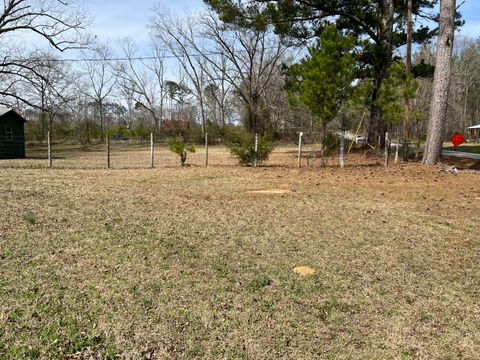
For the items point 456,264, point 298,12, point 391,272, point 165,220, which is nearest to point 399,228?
point 456,264

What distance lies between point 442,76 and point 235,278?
9.57 m

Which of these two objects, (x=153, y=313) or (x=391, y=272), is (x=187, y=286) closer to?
(x=153, y=313)

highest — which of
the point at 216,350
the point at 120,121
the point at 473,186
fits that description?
the point at 120,121

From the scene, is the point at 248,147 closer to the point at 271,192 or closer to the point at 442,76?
the point at 271,192

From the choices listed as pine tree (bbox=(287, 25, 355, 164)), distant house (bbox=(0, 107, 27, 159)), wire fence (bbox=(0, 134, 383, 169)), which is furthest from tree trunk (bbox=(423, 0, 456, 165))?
distant house (bbox=(0, 107, 27, 159))

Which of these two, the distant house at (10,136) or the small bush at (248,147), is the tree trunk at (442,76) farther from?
the distant house at (10,136)

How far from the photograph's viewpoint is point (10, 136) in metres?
19.8

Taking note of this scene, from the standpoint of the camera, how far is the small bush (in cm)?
1300

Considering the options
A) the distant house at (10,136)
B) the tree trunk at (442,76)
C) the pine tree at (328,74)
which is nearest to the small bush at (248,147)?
the pine tree at (328,74)

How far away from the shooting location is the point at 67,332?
8.68 feet

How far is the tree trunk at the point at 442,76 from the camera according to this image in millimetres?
10391

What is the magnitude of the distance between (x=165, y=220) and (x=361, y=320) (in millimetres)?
3249

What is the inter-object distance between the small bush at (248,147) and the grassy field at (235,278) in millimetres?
6245

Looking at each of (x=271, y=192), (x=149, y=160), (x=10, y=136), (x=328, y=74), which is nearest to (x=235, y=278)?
(x=271, y=192)
